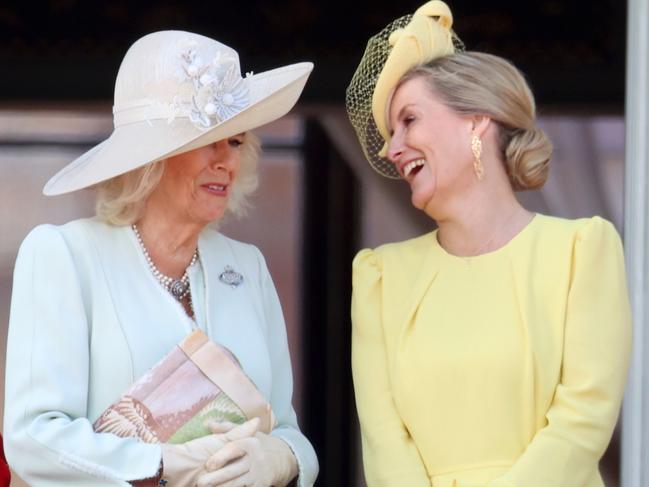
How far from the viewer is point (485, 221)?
3342 mm

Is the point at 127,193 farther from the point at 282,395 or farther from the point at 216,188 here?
the point at 282,395

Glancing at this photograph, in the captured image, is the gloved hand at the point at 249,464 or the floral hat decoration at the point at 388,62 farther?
the floral hat decoration at the point at 388,62

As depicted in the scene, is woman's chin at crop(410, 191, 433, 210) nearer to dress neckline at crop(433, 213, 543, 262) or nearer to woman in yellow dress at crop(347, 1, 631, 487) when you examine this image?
woman in yellow dress at crop(347, 1, 631, 487)

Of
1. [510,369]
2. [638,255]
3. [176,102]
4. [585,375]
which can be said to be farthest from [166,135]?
[638,255]

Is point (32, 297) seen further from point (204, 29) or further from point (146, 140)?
point (204, 29)

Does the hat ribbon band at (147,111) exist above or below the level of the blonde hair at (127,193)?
above

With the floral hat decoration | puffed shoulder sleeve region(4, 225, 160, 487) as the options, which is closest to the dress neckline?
the floral hat decoration

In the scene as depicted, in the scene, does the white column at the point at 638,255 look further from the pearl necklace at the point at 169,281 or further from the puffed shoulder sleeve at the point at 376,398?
the pearl necklace at the point at 169,281

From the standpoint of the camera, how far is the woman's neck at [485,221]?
333cm

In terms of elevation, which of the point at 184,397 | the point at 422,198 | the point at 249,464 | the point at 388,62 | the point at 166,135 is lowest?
the point at 249,464

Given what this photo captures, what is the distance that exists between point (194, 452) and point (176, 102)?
677 mm

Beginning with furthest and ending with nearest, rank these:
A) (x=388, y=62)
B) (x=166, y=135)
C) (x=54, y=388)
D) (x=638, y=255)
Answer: (x=638, y=255), (x=388, y=62), (x=166, y=135), (x=54, y=388)

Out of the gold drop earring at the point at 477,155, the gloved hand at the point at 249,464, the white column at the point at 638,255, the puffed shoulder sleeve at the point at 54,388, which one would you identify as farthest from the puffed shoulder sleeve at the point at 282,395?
the white column at the point at 638,255

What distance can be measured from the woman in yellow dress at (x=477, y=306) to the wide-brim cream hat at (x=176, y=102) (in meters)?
0.28
